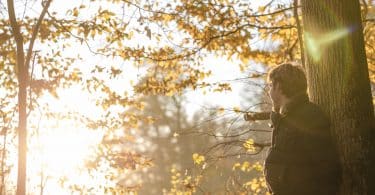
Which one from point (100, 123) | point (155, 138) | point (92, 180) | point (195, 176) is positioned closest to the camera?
point (195, 176)

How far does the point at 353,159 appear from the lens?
11.2ft

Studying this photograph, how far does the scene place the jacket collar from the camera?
349 centimetres

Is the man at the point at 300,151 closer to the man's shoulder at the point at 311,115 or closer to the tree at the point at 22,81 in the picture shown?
the man's shoulder at the point at 311,115

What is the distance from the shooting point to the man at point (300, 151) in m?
3.35

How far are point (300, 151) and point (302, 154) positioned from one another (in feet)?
0.08

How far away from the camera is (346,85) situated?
3500 mm

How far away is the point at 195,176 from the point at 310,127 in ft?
15.2

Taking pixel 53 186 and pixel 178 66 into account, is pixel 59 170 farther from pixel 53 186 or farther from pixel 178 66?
pixel 178 66

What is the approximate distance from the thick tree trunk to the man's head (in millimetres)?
184

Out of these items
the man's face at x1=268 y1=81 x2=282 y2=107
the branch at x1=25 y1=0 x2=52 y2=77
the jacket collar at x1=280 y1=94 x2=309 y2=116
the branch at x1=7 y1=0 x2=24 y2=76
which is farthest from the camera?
the branch at x1=25 y1=0 x2=52 y2=77

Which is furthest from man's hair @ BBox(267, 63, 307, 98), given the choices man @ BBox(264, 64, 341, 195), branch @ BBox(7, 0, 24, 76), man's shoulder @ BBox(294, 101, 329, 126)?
branch @ BBox(7, 0, 24, 76)

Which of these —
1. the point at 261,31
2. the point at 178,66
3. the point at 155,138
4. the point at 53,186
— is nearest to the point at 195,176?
the point at 178,66

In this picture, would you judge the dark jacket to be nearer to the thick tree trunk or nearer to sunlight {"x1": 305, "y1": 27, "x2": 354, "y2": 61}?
the thick tree trunk

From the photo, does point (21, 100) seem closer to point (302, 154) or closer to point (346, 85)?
point (302, 154)
